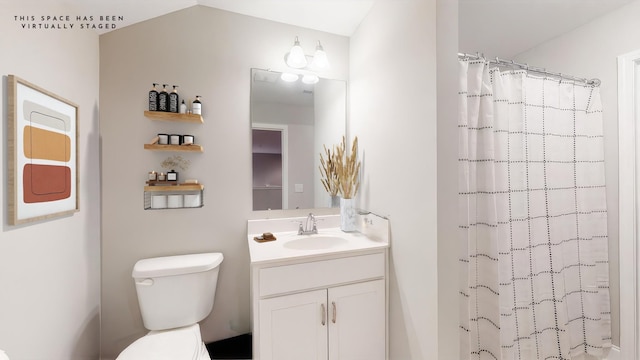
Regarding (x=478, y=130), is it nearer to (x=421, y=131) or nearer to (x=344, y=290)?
(x=421, y=131)

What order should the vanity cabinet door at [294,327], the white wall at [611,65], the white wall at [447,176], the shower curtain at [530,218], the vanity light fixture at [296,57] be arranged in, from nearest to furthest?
the white wall at [447,176] → the vanity cabinet door at [294,327] → the shower curtain at [530,218] → the white wall at [611,65] → the vanity light fixture at [296,57]

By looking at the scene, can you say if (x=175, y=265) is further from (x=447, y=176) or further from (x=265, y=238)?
(x=447, y=176)

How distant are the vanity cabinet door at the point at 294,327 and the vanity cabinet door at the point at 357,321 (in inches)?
2.1

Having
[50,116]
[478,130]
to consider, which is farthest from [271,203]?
[478,130]

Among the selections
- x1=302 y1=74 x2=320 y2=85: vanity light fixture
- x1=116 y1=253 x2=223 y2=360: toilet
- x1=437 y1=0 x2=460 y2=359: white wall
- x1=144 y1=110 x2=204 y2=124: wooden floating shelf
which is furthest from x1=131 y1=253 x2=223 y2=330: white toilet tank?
x1=302 y1=74 x2=320 y2=85: vanity light fixture

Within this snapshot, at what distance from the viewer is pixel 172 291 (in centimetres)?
139

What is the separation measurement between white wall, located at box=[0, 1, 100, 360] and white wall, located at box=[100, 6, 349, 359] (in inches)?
3.1

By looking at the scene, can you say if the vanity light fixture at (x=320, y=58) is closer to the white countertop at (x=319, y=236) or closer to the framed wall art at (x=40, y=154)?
the white countertop at (x=319, y=236)

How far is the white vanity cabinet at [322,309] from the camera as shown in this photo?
1264mm

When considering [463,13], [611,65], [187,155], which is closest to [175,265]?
[187,155]

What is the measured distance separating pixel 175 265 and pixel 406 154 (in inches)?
57.8

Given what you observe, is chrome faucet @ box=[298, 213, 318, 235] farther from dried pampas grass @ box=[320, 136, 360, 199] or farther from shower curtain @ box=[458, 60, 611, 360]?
shower curtain @ box=[458, 60, 611, 360]

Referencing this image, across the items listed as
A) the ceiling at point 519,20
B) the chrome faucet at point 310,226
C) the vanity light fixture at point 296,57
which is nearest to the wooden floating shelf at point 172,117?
the vanity light fixture at point 296,57

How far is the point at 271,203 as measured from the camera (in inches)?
72.0
